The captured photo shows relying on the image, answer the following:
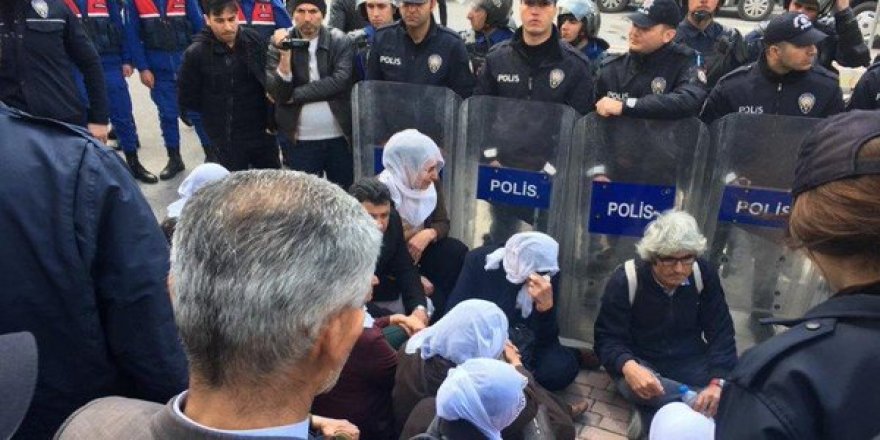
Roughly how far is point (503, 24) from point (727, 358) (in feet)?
11.0

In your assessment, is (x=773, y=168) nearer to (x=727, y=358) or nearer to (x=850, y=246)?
(x=727, y=358)

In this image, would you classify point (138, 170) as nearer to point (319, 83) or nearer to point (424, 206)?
point (319, 83)

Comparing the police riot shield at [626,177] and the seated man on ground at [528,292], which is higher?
the police riot shield at [626,177]

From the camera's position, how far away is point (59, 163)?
1574 millimetres

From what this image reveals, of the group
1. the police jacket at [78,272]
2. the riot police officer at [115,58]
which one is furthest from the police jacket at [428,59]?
the police jacket at [78,272]

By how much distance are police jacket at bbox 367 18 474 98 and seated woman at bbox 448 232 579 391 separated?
1.24 meters

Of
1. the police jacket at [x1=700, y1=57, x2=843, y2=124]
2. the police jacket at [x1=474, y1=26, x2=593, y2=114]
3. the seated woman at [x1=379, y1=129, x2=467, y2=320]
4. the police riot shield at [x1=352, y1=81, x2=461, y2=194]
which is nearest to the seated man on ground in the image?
the seated woman at [x1=379, y1=129, x2=467, y2=320]

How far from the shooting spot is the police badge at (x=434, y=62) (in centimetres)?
436

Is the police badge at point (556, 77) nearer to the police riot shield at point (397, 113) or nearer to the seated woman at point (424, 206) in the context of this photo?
the police riot shield at point (397, 113)

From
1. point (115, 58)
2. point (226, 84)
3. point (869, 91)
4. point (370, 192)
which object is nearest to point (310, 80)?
point (226, 84)

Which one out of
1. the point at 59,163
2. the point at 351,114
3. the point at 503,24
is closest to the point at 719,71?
the point at 503,24

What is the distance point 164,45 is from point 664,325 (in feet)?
14.2

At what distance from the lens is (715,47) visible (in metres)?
5.38

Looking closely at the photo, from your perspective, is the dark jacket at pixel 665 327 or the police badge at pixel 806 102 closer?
the dark jacket at pixel 665 327
